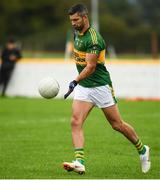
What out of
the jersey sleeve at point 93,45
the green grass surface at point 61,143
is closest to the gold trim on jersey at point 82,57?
the jersey sleeve at point 93,45

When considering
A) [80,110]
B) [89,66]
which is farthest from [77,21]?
[80,110]

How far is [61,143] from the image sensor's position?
49.5 ft

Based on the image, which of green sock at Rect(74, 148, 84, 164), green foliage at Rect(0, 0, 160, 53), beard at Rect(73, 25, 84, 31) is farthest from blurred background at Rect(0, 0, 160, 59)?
green sock at Rect(74, 148, 84, 164)

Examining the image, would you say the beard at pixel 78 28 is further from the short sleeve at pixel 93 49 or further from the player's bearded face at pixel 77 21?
the short sleeve at pixel 93 49

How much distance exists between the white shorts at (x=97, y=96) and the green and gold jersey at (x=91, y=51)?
2.8 inches

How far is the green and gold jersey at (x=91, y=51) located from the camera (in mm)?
11344

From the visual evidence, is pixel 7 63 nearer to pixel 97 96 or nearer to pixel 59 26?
pixel 97 96

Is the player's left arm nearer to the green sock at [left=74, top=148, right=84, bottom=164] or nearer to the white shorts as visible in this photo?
the white shorts

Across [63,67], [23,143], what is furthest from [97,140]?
[63,67]

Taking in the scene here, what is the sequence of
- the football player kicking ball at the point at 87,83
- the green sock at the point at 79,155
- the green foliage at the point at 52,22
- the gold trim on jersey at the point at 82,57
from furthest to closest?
the green foliage at the point at 52,22, the gold trim on jersey at the point at 82,57, the football player kicking ball at the point at 87,83, the green sock at the point at 79,155

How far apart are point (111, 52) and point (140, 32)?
50.4 feet

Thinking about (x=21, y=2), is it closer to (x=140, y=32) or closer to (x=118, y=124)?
(x=140, y=32)

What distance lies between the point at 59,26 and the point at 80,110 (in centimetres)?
7462

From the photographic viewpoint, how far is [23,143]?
14.9m
